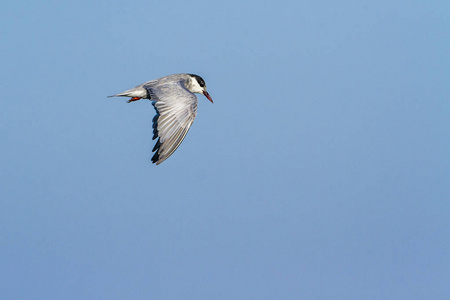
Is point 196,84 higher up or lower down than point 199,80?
lower down

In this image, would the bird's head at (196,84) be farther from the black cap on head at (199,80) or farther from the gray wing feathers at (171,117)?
the gray wing feathers at (171,117)

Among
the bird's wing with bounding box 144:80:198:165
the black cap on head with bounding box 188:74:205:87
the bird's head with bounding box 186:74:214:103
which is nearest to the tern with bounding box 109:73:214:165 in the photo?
the bird's wing with bounding box 144:80:198:165

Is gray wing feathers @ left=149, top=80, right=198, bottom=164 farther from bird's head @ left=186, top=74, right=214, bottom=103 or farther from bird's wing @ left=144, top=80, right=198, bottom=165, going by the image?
bird's head @ left=186, top=74, right=214, bottom=103

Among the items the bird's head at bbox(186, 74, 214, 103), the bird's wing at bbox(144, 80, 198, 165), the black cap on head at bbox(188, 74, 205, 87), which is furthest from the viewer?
the black cap on head at bbox(188, 74, 205, 87)

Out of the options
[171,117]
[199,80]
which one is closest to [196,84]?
[199,80]

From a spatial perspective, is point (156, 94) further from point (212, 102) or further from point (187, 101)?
point (212, 102)

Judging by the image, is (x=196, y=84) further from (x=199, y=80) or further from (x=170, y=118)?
(x=170, y=118)

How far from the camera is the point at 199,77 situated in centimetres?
2139

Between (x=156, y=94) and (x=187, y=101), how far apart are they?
107 cm

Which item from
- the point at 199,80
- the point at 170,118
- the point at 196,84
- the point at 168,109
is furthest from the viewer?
the point at 199,80

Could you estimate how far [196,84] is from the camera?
21234 mm

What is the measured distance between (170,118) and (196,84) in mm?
5151

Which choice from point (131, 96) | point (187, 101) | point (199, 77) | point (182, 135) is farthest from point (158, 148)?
point (199, 77)

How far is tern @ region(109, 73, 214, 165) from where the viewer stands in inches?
614
